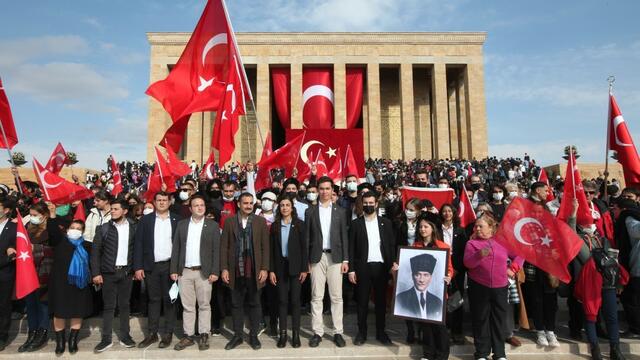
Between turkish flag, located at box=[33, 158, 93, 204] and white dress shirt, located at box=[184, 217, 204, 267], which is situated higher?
turkish flag, located at box=[33, 158, 93, 204]

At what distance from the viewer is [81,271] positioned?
566cm

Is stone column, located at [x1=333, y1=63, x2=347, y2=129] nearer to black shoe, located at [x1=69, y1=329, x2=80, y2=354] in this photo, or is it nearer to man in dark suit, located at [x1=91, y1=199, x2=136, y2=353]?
man in dark suit, located at [x1=91, y1=199, x2=136, y2=353]

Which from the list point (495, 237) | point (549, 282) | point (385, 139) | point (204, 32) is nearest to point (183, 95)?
point (204, 32)

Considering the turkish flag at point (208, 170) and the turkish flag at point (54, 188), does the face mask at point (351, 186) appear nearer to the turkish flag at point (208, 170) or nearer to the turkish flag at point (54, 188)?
the turkish flag at point (54, 188)

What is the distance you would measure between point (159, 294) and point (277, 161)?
4.38 metres

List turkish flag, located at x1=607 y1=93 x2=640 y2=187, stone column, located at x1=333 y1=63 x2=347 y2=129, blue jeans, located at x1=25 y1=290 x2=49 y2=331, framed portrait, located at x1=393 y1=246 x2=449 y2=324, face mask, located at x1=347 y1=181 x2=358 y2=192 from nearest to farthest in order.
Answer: framed portrait, located at x1=393 y1=246 x2=449 y2=324 < blue jeans, located at x1=25 y1=290 x2=49 y2=331 < turkish flag, located at x1=607 y1=93 x2=640 y2=187 < face mask, located at x1=347 y1=181 x2=358 y2=192 < stone column, located at x1=333 y1=63 x2=347 y2=129

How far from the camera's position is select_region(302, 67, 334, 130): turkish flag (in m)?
32.2

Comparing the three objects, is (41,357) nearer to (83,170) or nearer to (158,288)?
(158,288)

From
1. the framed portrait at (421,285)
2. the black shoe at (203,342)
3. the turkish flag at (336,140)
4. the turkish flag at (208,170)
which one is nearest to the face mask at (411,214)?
the framed portrait at (421,285)

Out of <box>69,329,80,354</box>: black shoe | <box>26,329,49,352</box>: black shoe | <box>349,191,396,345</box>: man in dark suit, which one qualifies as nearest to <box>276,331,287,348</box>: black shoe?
<box>349,191,396,345</box>: man in dark suit

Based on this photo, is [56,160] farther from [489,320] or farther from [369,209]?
[489,320]

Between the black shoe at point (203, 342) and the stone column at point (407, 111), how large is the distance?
29599 millimetres

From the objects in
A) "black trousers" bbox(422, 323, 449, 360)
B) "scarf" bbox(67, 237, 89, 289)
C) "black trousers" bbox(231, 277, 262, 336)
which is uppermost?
"scarf" bbox(67, 237, 89, 289)

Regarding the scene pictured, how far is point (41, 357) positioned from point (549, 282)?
6.97 metres
